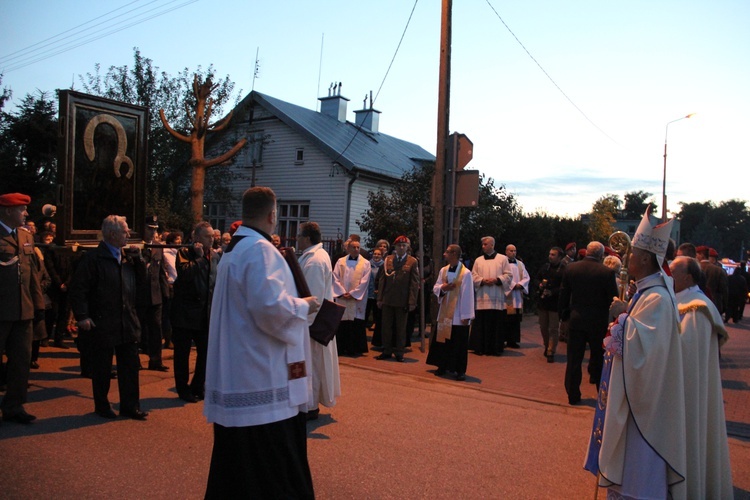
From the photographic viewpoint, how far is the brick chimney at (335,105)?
28672 mm

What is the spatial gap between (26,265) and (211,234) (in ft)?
6.24

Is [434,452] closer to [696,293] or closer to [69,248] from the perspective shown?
[696,293]

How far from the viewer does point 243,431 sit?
11.8 ft

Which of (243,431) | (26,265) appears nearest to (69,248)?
(26,265)

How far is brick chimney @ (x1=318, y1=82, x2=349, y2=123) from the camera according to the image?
94.1 ft

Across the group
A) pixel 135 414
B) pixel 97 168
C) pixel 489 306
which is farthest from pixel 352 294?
pixel 135 414

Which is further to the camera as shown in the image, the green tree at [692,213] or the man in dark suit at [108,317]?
the green tree at [692,213]

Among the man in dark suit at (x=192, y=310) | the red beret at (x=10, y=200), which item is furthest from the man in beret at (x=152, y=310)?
the red beret at (x=10, y=200)

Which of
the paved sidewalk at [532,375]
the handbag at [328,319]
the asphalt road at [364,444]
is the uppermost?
the handbag at [328,319]

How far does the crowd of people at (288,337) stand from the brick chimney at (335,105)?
19.7 metres

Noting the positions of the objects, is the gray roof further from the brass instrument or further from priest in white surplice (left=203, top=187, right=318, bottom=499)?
priest in white surplice (left=203, top=187, right=318, bottom=499)

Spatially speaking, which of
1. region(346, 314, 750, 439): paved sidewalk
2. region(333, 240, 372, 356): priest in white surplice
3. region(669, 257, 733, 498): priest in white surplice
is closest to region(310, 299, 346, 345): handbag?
region(669, 257, 733, 498): priest in white surplice

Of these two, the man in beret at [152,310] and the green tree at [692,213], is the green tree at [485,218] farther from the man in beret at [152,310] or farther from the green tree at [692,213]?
the green tree at [692,213]

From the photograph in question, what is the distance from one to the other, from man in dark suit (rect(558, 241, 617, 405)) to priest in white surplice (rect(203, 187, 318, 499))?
4.91 metres
